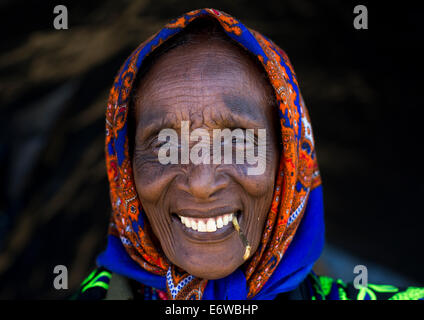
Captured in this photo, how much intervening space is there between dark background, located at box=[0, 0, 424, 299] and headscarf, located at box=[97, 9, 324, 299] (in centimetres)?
183

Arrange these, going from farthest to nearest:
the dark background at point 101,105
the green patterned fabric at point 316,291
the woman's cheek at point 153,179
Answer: the dark background at point 101,105, the green patterned fabric at point 316,291, the woman's cheek at point 153,179

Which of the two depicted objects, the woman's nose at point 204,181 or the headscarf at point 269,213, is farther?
the headscarf at point 269,213

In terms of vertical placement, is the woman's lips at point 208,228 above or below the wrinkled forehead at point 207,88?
below

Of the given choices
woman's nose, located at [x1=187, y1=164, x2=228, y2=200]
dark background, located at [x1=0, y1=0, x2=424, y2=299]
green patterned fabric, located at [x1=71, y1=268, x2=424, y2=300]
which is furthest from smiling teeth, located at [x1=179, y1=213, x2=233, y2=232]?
dark background, located at [x1=0, y1=0, x2=424, y2=299]

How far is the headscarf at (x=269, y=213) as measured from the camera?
1.70 metres

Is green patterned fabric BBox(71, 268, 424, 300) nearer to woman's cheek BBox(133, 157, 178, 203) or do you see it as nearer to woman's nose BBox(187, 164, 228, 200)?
woman's cheek BBox(133, 157, 178, 203)

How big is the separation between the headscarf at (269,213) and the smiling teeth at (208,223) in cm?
23

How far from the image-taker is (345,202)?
15.7 feet

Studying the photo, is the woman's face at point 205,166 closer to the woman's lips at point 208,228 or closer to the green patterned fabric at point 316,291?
the woman's lips at point 208,228

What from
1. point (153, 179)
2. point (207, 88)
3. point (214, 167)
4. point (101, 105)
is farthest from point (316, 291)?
point (101, 105)

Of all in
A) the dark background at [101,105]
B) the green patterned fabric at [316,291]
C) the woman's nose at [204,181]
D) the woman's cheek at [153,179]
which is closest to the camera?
the woman's nose at [204,181]

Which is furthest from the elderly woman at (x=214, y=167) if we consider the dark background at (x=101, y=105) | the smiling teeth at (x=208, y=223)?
the dark background at (x=101, y=105)
